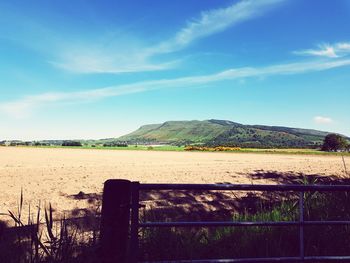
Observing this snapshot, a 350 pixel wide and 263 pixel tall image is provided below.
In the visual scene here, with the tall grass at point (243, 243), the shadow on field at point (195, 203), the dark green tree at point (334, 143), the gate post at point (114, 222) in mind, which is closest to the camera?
the gate post at point (114, 222)

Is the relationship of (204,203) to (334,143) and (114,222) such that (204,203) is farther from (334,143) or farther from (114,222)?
(334,143)

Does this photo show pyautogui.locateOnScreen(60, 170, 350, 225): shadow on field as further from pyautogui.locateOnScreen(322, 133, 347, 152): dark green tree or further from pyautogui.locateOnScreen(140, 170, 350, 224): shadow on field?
pyautogui.locateOnScreen(322, 133, 347, 152): dark green tree

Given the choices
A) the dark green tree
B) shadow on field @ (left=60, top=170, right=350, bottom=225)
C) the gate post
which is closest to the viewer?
the gate post

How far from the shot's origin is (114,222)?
11.1ft

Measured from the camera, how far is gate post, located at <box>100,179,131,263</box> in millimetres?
3351

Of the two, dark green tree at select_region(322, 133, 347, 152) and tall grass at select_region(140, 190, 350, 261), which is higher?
dark green tree at select_region(322, 133, 347, 152)

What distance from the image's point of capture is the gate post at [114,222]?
3351 millimetres

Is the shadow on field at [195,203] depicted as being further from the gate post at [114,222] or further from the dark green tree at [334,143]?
the dark green tree at [334,143]

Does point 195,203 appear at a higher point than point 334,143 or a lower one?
lower

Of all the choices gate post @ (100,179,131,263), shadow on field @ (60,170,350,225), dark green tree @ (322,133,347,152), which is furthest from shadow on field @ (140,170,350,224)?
dark green tree @ (322,133,347,152)

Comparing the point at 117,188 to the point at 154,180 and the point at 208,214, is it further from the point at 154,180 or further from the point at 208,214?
the point at 154,180

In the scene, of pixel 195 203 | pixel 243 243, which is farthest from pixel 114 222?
pixel 195 203

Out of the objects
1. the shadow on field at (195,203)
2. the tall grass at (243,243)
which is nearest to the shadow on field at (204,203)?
the shadow on field at (195,203)

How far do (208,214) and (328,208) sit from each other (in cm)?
435
